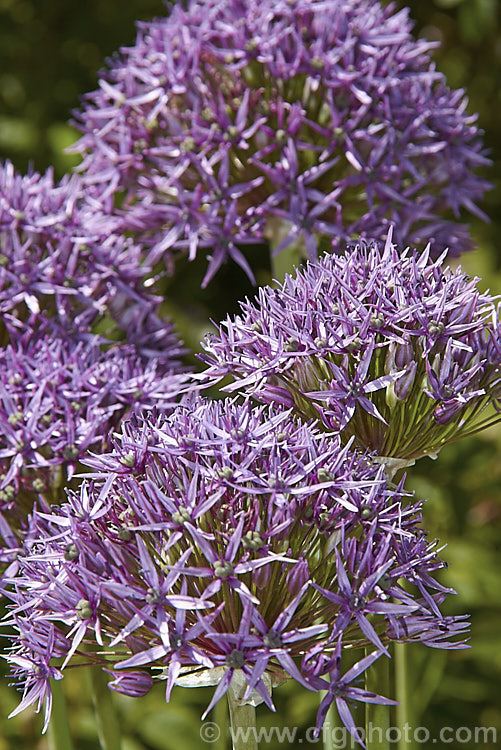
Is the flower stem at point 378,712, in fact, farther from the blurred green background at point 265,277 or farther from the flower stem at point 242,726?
the blurred green background at point 265,277

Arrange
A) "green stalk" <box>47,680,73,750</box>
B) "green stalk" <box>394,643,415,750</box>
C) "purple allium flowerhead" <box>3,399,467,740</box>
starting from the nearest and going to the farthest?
1. "purple allium flowerhead" <box>3,399,467,740</box>
2. "green stalk" <box>47,680,73,750</box>
3. "green stalk" <box>394,643,415,750</box>

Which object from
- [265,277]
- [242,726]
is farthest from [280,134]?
[242,726]

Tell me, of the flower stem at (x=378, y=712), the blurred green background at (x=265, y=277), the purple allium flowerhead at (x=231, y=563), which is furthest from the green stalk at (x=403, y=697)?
the purple allium flowerhead at (x=231, y=563)

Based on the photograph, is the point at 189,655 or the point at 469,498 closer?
the point at 189,655

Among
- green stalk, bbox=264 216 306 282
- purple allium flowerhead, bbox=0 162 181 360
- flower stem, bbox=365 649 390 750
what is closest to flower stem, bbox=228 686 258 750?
flower stem, bbox=365 649 390 750

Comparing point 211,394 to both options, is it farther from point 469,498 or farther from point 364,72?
point 364,72

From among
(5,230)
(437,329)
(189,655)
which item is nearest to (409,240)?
(437,329)

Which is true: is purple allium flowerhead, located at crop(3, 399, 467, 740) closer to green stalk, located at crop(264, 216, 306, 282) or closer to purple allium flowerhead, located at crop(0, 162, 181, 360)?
purple allium flowerhead, located at crop(0, 162, 181, 360)
